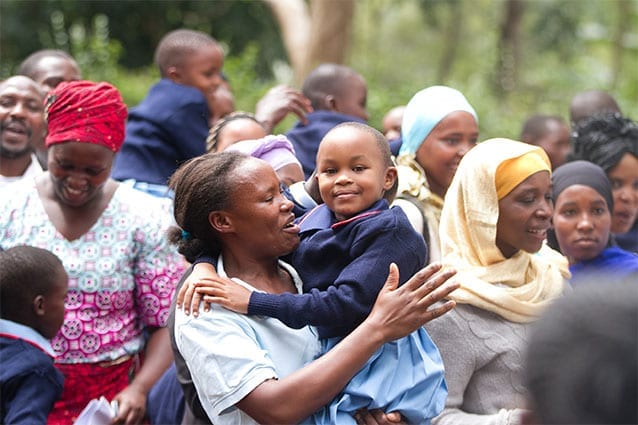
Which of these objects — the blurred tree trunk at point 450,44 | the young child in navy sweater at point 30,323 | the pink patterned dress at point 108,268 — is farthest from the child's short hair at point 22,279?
the blurred tree trunk at point 450,44

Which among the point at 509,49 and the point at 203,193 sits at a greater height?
Result: the point at 203,193

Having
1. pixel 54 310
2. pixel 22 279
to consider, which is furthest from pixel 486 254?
pixel 22 279

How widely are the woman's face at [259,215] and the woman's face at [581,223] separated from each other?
1.67 meters

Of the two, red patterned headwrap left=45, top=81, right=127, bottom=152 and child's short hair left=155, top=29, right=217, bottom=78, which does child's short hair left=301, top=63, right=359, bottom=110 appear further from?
red patterned headwrap left=45, top=81, right=127, bottom=152

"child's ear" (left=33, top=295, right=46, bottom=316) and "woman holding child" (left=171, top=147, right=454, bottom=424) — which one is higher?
"woman holding child" (left=171, top=147, right=454, bottom=424)

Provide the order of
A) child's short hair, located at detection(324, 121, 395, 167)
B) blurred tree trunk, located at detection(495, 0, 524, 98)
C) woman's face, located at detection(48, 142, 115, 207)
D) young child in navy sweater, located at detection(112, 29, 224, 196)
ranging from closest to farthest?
1. child's short hair, located at detection(324, 121, 395, 167)
2. woman's face, located at detection(48, 142, 115, 207)
3. young child in navy sweater, located at detection(112, 29, 224, 196)
4. blurred tree trunk, located at detection(495, 0, 524, 98)

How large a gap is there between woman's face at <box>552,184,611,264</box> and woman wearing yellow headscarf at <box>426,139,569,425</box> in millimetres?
549

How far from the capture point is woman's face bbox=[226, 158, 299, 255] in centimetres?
293

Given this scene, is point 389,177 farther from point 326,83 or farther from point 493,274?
point 326,83

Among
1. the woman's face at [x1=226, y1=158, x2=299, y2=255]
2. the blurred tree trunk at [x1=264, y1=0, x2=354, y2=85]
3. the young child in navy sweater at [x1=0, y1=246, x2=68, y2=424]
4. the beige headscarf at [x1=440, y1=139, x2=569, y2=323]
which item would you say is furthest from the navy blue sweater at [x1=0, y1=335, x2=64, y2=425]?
the blurred tree trunk at [x1=264, y1=0, x2=354, y2=85]

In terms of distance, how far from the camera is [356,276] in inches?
109

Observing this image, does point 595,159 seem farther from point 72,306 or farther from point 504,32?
point 504,32

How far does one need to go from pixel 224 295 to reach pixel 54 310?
0.97 metres

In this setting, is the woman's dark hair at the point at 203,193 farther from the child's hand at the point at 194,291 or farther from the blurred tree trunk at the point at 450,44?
the blurred tree trunk at the point at 450,44
